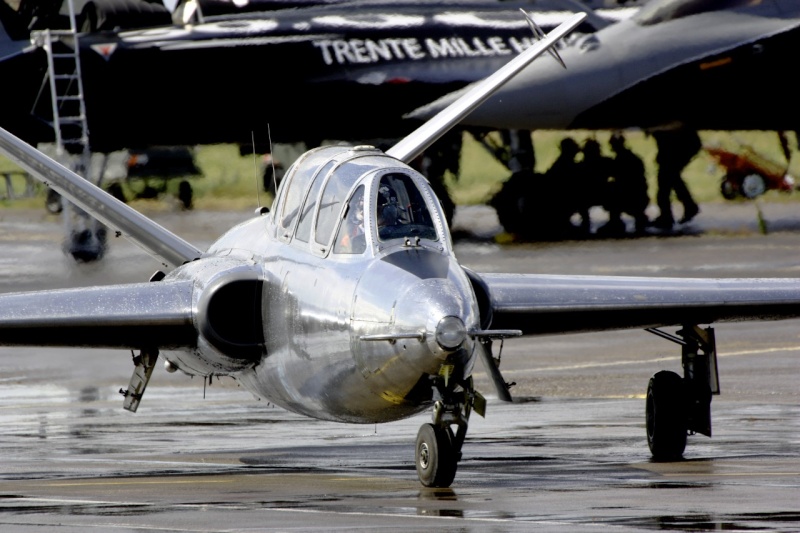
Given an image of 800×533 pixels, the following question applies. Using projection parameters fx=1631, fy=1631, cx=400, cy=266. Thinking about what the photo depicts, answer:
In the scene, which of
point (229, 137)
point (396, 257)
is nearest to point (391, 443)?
point (396, 257)

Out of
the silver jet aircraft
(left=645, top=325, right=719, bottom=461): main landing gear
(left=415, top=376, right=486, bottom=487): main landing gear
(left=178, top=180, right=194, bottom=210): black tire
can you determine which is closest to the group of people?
(left=178, top=180, right=194, bottom=210): black tire

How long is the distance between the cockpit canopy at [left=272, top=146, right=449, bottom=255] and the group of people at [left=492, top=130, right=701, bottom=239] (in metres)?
23.6

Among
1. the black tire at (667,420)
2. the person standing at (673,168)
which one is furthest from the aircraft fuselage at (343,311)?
the person standing at (673,168)

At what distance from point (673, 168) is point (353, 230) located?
28339 mm

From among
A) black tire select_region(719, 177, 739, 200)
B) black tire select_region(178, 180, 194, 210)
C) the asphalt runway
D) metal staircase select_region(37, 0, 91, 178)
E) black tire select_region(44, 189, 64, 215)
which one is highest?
the asphalt runway

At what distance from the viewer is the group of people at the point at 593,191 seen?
36.5 metres

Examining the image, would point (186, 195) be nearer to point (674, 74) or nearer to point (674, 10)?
point (674, 74)

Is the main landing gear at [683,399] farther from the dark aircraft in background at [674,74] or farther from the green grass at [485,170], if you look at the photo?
the green grass at [485,170]

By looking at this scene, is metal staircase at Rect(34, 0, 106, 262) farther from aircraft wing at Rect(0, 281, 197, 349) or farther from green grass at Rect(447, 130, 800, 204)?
aircraft wing at Rect(0, 281, 197, 349)

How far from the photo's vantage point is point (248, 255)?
512 inches

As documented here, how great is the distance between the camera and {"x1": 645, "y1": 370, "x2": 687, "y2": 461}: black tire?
1327 centimetres

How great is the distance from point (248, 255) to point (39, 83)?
2231cm

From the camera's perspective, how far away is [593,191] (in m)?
37.5

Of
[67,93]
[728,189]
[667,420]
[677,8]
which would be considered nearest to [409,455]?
[667,420]
